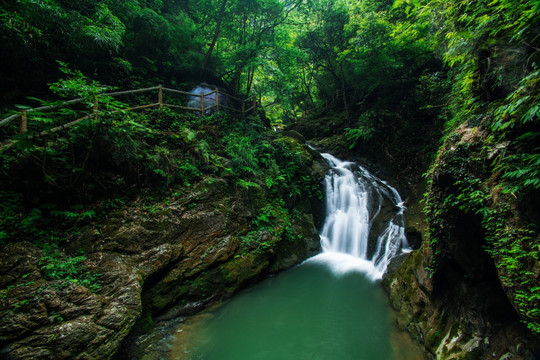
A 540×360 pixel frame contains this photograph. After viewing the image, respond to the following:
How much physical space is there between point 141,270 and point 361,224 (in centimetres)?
723

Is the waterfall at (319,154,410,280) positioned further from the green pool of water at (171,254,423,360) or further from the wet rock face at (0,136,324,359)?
the green pool of water at (171,254,423,360)

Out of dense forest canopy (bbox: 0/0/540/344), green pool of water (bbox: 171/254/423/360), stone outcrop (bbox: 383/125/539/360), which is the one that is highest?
dense forest canopy (bbox: 0/0/540/344)

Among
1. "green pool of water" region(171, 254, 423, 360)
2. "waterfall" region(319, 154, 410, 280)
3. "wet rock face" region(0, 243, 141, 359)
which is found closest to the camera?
"wet rock face" region(0, 243, 141, 359)

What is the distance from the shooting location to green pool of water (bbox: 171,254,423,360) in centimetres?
444

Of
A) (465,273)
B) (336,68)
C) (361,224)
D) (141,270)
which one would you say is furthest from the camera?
(336,68)

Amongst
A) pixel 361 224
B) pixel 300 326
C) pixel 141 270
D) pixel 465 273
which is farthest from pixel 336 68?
pixel 141 270

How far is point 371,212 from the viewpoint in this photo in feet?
29.0

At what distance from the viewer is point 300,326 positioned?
519 centimetres

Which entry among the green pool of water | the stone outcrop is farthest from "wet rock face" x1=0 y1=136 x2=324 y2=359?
the stone outcrop

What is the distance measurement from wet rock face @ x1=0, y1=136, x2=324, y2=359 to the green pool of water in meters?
0.57

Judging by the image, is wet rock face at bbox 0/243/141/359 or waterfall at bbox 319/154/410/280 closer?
wet rock face at bbox 0/243/141/359

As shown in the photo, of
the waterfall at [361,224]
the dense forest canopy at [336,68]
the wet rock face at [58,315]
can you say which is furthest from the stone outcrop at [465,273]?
the wet rock face at [58,315]

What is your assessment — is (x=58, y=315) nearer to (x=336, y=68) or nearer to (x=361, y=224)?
(x=361, y=224)

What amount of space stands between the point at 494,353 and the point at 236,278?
4.92m
